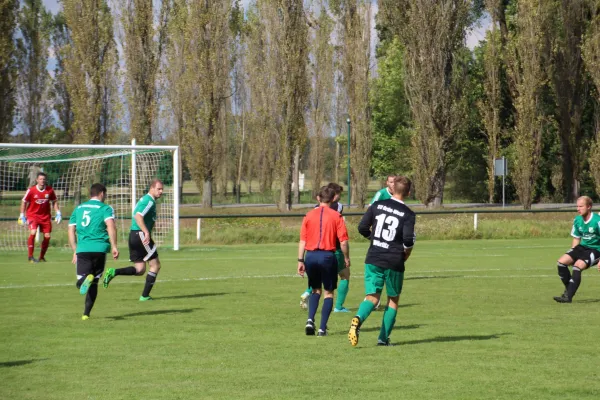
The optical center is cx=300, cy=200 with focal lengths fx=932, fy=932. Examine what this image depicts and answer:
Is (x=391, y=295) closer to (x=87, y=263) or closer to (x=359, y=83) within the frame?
(x=87, y=263)

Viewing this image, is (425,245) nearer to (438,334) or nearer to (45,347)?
(438,334)

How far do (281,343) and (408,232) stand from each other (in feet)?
6.78

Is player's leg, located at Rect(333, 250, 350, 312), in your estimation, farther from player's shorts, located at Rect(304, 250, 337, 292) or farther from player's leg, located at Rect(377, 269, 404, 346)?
player's leg, located at Rect(377, 269, 404, 346)

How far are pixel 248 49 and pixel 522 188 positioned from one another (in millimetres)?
28112

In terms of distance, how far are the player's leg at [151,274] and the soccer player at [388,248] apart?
5.63 metres

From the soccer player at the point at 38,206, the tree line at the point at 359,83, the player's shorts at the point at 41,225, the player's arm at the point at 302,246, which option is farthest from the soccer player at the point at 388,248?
the tree line at the point at 359,83

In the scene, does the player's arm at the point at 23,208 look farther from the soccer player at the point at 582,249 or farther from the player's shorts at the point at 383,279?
the player's shorts at the point at 383,279

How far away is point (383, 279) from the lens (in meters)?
10.4

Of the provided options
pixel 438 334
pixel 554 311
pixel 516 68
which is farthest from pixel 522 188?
pixel 438 334

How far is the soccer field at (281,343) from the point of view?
27.3ft

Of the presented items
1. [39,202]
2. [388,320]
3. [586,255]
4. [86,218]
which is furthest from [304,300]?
[39,202]

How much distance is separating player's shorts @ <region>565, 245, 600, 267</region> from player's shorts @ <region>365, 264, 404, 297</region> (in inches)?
230

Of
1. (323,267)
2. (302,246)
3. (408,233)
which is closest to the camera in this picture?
(408,233)

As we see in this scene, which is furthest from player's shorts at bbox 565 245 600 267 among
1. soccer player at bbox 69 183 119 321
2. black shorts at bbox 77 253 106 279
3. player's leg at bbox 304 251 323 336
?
black shorts at bbox 77 253 106 279
